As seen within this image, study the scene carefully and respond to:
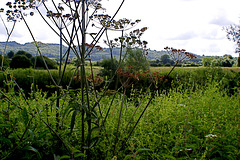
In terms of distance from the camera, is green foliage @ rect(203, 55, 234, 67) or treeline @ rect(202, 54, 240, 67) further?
treeline @ rect(202, 54, 240, 67)

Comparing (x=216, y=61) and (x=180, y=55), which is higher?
(x=216, y=61)

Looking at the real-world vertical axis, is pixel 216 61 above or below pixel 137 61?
above

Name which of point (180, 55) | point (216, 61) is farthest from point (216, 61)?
point (180, 55)

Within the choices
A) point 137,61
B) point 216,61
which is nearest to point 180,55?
point 137,61

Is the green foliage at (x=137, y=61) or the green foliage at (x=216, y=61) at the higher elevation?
the green foliage at (x=216, y=61)

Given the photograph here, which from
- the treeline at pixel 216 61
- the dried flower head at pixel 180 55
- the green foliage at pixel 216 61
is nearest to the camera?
the dried flower head at pixel 180 55

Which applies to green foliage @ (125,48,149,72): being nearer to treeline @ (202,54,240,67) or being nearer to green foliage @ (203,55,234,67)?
treeline @ (202,54,240,67)

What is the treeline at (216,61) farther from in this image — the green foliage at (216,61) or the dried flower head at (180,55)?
the dried flower head at (180,55)

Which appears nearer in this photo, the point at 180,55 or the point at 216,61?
the point at 180,55

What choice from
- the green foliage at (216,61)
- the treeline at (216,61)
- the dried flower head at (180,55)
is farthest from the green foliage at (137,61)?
the green foliage at (216,61)

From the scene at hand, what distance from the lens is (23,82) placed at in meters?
8.23

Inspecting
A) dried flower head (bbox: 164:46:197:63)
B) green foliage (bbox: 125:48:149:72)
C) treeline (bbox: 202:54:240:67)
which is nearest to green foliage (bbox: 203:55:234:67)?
treeline (bbox: 202:54:240:67)

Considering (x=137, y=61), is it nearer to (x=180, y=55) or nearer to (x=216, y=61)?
(x=180, y=55)

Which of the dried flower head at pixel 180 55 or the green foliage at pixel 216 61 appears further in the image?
the green foliage at pixel 216 61
